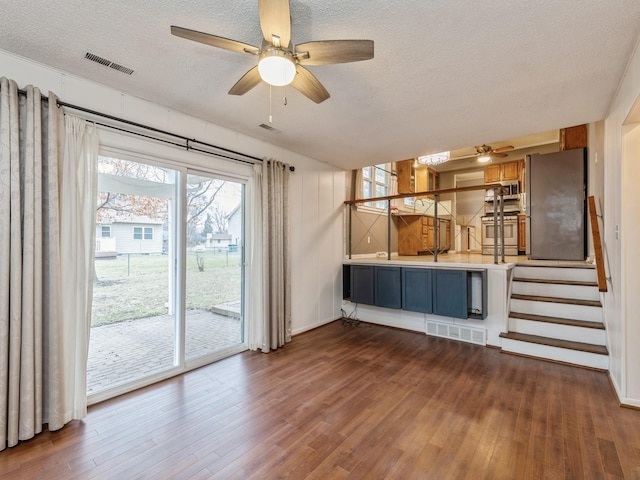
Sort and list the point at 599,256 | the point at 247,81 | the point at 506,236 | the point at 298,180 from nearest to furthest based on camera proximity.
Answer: the point at 247,81 < the point at 599,256 < the point at 298,180 < the point at 506,236

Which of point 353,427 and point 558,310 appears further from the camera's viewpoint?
point 558,310

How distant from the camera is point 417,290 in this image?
14.2ft

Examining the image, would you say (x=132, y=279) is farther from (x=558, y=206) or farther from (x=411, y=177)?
(x=411, y=177)

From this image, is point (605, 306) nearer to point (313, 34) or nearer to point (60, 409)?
point (313, 34)

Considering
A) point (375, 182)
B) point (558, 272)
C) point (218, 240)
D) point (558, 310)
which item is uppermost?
point (375, 182)

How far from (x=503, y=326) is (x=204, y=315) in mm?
3689

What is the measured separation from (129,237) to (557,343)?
15.3 feet

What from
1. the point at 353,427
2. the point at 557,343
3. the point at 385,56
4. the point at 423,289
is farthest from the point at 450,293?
the point at 385,56

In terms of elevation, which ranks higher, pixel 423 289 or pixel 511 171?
pixel 511 171

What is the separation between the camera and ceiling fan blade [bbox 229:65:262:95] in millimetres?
1975

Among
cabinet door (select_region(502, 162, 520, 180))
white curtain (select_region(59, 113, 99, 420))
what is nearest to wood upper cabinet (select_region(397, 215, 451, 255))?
cabinet door (select_region(502, 162, 520, 180))

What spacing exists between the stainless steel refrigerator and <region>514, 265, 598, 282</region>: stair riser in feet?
3.88

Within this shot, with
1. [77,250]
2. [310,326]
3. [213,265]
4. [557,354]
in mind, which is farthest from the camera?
[310,326]

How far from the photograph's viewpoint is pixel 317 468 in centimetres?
182
